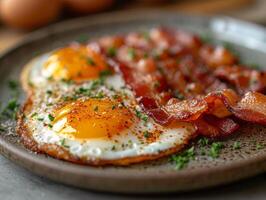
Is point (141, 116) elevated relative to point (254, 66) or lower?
lower

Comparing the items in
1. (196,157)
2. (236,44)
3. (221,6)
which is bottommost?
(196,157)

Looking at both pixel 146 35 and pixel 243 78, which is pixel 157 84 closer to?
pixel 243 78

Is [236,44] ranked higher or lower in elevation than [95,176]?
higher

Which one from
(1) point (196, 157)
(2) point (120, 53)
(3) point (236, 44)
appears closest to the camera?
(1) point (196, 157)

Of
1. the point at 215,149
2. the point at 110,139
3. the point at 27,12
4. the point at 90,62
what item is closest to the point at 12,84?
the point at 90,62

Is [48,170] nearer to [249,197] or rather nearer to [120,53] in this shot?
[249,197]

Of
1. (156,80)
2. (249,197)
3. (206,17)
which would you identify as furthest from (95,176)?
(206,17)
